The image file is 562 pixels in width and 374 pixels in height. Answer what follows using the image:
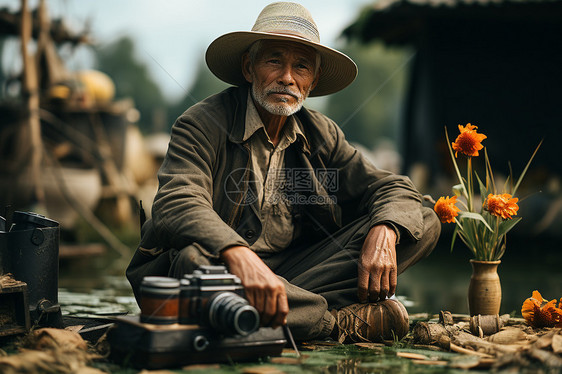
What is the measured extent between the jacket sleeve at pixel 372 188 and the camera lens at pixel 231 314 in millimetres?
990

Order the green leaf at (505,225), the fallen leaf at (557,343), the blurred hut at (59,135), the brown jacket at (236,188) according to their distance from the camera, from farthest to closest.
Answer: the blurred hut at (59,135), the green leaf at (505,225), the brown jacket at (236,188), the fallen leaf at (557,343)

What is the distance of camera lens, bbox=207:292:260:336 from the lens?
198 cm

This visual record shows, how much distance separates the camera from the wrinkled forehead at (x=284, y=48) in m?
2.88

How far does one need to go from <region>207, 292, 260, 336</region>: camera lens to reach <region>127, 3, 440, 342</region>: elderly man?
0.93ft

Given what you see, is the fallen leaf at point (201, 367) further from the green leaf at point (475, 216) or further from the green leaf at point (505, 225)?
the green leaf at point (505, 225)

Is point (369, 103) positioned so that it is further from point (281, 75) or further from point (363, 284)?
point (363, 284)

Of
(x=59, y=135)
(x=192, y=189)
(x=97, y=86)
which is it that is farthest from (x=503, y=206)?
(x=97, y=86)

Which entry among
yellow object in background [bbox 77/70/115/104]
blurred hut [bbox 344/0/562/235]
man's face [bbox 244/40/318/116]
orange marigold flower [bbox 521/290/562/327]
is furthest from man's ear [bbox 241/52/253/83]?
yellow object in background [bbox 77/70/115/104]

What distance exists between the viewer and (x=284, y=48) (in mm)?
2883

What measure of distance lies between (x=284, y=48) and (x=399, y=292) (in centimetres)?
262

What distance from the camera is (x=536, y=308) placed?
112 inches

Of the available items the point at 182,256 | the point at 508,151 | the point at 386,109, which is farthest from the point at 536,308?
the point at 386,109

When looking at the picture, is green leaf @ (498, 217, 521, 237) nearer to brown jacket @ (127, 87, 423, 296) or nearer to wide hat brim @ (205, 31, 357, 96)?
brown jacket @ (127, 87, 423, 296)

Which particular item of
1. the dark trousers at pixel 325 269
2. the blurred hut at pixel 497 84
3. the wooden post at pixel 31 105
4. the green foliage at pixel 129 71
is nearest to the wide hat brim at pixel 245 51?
the dark trousers at pixel 325 269
